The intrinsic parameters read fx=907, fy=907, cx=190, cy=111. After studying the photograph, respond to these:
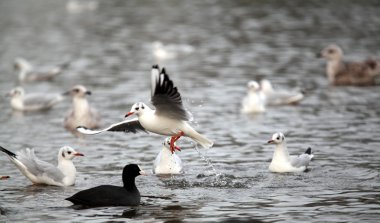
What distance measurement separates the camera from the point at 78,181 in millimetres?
13641

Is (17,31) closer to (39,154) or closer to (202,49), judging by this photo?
(202,49)

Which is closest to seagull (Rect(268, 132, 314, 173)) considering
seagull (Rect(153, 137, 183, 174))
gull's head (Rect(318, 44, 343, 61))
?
seagull (Rect(153, 137, 183, 174))

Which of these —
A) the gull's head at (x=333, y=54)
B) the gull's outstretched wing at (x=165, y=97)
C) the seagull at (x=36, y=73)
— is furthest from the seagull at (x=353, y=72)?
the gull's outstretched wing at (x=165, y=97)

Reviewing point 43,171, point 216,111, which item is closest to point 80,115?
point 216,111

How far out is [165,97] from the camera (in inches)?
480

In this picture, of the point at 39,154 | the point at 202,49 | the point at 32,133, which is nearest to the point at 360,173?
the point at 39,154

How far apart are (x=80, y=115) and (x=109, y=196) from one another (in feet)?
22.6

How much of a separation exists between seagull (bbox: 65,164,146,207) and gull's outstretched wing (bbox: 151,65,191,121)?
1155 mm

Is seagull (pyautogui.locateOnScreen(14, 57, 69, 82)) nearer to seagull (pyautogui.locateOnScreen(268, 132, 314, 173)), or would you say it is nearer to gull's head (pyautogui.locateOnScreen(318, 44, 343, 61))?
gull's head (pyautogui.locateOnScreen(318, 44, 343, 61))

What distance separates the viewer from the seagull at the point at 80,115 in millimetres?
18359

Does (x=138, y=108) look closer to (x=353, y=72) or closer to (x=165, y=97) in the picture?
(x=165, y=97)

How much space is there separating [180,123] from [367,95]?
371 inches

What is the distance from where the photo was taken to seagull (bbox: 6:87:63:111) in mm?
20781

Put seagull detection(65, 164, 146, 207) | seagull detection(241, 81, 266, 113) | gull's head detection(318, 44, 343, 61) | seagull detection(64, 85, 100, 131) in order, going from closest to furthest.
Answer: seagull detection(65, 164, 146, 207) → seagull detection(64, 85, 100, 131) → seagull detection(241, 81, 266, 113) → gull's head detection(318, 44, 343, 61)
